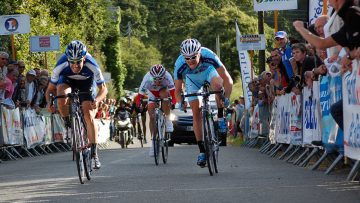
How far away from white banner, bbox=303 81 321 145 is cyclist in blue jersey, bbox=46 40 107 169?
3.13m

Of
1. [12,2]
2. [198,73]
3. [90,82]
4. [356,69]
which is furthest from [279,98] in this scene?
[12,2]

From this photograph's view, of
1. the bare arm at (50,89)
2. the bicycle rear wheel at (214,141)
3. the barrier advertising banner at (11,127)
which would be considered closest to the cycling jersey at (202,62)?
the bicycle rear wheel at (214,141)

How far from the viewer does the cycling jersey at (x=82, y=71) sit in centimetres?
1323

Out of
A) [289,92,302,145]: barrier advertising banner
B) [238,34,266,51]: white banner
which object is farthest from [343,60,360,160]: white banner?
[238,34,266,51]: white banner

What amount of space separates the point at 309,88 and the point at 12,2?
22643 mm

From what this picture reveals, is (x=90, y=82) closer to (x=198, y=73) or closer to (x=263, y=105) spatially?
(x=198, y=73)

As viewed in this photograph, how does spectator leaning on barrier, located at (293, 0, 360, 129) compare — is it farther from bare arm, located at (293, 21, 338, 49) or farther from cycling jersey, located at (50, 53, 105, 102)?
cycling jersey, located at (50, 53, 105, 102)

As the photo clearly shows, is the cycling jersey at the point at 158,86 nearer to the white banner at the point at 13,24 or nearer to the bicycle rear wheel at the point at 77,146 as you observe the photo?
the bicycle rear wheel at the point at 77,146

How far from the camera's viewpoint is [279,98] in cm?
1903

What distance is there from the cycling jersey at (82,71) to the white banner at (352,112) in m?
3.68

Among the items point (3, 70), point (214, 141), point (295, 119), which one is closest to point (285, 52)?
point (295, 119)

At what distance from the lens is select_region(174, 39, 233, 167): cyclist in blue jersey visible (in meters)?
13.6

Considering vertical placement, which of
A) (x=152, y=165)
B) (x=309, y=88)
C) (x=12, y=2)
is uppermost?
(x=12, y=2)

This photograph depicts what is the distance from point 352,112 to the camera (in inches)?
411
